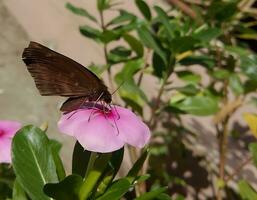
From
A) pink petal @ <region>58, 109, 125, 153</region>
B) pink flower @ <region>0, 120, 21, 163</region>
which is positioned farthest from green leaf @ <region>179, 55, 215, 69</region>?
pink petal @ <region>58, 109, 125, 153</region>

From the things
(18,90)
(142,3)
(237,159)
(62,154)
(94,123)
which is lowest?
(237,159)

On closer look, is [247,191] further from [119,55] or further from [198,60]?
[119,55]

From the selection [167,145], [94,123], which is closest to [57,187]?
[94,123]

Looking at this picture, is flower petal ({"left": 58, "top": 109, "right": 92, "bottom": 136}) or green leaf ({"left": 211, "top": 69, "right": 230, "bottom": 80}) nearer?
flower petal ({"left": 58, "top": 109, "right": 92, "bottom": 136})

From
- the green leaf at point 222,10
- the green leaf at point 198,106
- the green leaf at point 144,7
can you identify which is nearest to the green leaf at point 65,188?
the green leaf at point 198,106

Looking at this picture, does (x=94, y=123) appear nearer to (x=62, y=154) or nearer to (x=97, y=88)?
(x=97, y=88)

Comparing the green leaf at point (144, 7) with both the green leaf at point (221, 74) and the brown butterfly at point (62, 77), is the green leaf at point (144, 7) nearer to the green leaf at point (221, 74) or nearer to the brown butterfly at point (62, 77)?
the green leaf at point (221, 74)

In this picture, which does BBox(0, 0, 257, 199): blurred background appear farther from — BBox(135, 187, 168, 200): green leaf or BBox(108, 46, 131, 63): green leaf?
BBox(135, 187, 168, 200): green leaf

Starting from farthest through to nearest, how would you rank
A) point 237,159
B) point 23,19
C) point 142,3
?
point 23,19 → point 237,159 → point 142,3
